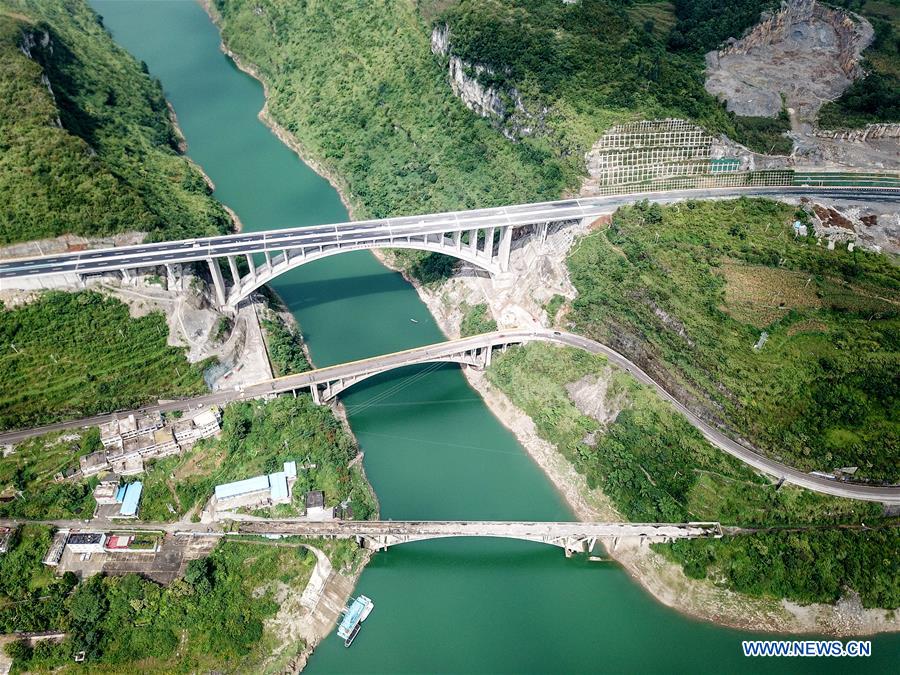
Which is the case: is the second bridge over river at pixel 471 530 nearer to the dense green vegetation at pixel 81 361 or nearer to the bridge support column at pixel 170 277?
the dense green vegetation at pixel 81 361

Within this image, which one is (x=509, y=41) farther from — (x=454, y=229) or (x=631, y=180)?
(x=454, y=229)

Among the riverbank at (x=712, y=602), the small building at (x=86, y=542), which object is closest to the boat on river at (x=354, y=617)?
the small building at (x=86, y=542)

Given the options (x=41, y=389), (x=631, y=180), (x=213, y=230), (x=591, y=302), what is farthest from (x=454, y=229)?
(x=41, y=389)

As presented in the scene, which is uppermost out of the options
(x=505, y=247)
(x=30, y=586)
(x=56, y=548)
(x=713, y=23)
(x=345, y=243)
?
(x=713, y=23)

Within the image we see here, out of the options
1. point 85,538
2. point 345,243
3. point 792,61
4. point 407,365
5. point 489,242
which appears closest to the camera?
point 85,538

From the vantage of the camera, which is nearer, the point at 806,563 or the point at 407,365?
the point at 806,563

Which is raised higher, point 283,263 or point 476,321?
point 283,263

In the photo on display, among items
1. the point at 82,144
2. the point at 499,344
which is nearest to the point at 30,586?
the point at 499,344

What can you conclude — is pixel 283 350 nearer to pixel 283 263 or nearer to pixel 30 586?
pixel 283 263
